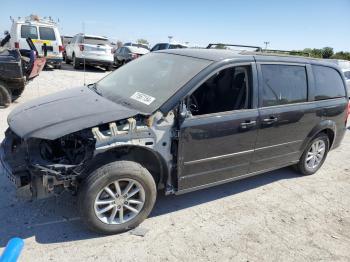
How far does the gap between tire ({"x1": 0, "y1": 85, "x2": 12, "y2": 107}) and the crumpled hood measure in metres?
4.08

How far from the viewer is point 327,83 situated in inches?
192

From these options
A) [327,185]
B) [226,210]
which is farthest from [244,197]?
[327,185]

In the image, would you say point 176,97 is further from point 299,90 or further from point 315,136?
point 315,136

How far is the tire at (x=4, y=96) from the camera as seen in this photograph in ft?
23.9

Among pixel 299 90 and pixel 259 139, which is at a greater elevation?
pixel 299 90

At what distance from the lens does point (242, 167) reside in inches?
157

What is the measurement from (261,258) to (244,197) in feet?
3.94

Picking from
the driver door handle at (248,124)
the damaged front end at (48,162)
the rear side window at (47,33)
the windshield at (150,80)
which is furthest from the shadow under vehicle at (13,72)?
the rear side window at (47,33)

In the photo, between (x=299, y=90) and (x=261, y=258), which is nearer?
(x=261, y=258)

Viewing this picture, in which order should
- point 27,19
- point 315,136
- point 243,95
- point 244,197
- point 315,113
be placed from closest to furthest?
point 243,95 < point 244,197 < point 315,113 < point 315,136 < point 27,19

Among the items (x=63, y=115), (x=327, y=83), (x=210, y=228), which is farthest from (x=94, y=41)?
(x=210, y=228)

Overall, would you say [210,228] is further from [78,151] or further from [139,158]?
[78,151]

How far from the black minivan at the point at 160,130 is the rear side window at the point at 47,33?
35.3 feet

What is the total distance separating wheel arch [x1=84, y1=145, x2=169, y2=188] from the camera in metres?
3.08
